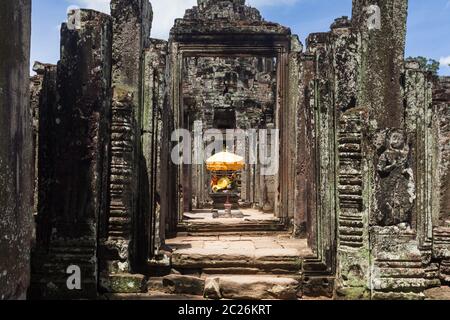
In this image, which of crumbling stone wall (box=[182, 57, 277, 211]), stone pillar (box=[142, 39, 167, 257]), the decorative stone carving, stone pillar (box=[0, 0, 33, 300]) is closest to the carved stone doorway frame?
stone pillar (box=[142, 39, 167, 257])

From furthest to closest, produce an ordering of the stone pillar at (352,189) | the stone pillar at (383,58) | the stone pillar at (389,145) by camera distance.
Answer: the stone pillar at (383,58) → the stone pillar at (352,189) → the stone pillar at (389,145)

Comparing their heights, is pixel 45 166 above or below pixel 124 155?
below

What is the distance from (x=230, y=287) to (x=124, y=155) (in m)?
2.13

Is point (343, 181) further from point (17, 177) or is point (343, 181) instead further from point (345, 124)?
point (17, 177)

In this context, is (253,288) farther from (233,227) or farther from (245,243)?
(233,227)

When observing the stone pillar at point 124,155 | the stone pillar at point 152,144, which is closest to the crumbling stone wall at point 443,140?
the stone pillar at point 152,144

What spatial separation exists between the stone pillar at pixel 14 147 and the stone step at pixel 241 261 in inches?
149

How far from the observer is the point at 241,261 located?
6562 mm

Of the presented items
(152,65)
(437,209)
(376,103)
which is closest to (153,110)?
(152,65)

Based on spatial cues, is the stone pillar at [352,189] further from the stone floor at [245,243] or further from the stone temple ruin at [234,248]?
the stone floor at [245,243]

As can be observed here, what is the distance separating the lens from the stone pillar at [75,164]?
5.34m

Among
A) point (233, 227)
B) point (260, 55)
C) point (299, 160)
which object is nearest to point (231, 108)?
point (260, 55)

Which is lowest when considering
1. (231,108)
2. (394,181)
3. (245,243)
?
(245,243)

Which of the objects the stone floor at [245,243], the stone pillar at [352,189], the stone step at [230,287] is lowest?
the stone step at [230,287]
